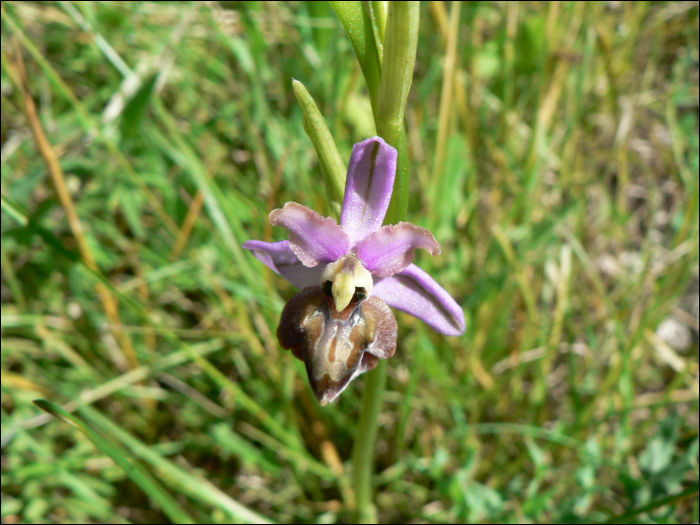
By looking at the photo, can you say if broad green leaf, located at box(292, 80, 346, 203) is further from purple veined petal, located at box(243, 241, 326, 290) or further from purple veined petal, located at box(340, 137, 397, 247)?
purple veined petal, located at box(243, 241, 326, 290)

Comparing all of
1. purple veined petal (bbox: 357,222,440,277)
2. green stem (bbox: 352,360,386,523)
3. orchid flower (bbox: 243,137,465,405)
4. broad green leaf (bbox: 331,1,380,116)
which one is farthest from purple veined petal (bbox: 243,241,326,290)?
broad green leaf (bbox: 331,1,380,116)

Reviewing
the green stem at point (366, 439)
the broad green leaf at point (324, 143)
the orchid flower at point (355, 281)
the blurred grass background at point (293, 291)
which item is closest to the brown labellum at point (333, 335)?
the orchid flower at point (355, 281)

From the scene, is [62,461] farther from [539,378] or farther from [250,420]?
[539,378]

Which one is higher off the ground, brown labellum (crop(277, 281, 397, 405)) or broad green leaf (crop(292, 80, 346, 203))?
broad green leaf (crop(292, 80, 346, 203))

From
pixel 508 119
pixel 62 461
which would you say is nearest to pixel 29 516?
pixel 62 461

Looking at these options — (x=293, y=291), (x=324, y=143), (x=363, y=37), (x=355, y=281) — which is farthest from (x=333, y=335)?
(x=293, y=291)

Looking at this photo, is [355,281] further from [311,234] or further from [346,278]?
[311,234]
